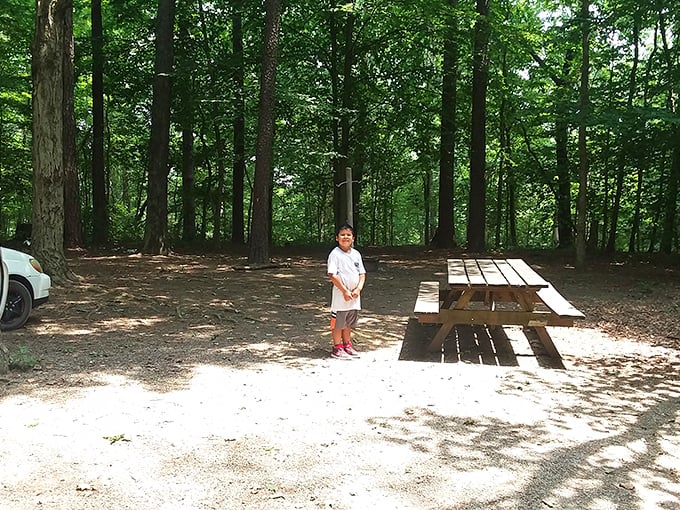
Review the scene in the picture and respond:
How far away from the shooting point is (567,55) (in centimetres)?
2186

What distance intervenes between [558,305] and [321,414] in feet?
11.0

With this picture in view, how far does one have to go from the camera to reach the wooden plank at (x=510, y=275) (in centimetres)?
645

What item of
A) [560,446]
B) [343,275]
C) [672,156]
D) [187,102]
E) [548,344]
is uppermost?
[187,102]

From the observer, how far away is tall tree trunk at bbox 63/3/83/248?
13930mm

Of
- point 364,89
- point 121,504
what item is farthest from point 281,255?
point 121,504

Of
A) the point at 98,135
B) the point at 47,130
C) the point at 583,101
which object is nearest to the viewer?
the point at 47,130

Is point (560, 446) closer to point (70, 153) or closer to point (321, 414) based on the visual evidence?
point (321, 414)

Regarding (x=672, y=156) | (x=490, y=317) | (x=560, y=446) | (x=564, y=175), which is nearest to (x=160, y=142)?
(x=490, y=317)

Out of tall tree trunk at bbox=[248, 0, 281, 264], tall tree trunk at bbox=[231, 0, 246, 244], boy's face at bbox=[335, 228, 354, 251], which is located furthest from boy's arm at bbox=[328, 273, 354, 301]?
tall tree trunk at bbox=[231, 0, 246, 244]

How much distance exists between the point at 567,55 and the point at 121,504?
75.3 feet

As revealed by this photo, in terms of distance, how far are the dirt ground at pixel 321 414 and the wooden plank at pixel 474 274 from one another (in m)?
0.85

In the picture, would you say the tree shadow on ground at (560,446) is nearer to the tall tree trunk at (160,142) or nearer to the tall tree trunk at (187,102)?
the tall tree trunk at (160,142)

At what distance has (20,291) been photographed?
714 centimetres

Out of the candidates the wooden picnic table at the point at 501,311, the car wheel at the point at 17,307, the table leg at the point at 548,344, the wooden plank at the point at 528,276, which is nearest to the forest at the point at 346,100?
the car wheel at the point at 17,307
